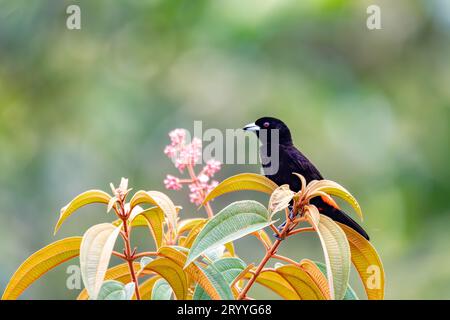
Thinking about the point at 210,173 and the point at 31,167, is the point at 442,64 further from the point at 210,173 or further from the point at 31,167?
the point at 210,173

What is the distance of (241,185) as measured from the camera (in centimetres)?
122

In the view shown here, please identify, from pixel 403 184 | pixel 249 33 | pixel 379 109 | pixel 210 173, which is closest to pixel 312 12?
pixel 249 33

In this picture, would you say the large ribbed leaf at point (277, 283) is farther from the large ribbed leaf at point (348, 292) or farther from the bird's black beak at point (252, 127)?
the bird's black beak at point (252, 127)

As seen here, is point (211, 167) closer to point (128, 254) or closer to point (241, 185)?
point (241, 185)

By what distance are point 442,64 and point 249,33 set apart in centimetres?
144

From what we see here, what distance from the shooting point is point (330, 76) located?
4617mm

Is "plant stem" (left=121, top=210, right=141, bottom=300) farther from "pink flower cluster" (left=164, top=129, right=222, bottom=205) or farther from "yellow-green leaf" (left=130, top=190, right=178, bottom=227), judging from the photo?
"pink flower cluster" (left=164, top=129, right=222, bottom=205)

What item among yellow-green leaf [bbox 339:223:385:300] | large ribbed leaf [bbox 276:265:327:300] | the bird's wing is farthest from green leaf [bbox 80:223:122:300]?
the bird's wing

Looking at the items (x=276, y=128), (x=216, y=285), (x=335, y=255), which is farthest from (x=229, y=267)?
(x=276, y=128)

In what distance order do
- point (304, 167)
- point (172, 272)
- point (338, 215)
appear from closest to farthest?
point (172, 272) → point (338, 215) → point (304, 167)

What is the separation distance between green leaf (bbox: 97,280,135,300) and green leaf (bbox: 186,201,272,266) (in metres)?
0.14

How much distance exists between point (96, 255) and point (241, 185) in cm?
33

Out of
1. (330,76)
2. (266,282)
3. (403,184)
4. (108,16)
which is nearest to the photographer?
(266,282)

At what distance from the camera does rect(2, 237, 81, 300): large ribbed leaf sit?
44.8 inches
